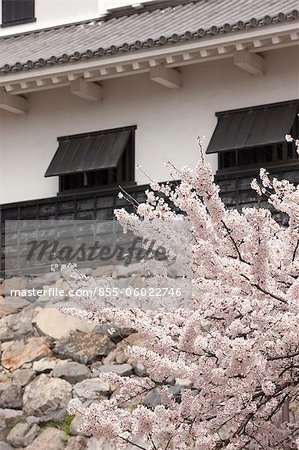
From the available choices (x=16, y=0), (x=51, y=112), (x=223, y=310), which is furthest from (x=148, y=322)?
(x=16, y=0)

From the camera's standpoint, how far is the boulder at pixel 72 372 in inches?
636

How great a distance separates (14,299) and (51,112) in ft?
7.93

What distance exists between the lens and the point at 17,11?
21.5 meters

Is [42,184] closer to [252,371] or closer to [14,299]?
[14,299]

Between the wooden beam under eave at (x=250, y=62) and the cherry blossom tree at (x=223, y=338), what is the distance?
5.62 meters

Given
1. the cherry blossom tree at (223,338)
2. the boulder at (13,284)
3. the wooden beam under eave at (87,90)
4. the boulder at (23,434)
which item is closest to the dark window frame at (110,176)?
the wooden beam under eave at (87,90)

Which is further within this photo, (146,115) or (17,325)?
(146,115)

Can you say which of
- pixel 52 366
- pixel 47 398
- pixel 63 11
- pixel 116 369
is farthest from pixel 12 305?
pixel 63 11

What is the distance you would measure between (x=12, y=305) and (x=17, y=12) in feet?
18.2

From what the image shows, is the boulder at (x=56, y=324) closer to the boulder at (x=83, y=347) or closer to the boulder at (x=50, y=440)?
the boulder at (x=83, y=347)

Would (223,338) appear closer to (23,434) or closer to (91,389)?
(91,389)

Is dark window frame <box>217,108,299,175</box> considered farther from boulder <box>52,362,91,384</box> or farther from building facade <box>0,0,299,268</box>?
boulder <box>52,362,91,384</box>

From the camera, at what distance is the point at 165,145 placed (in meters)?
17.4

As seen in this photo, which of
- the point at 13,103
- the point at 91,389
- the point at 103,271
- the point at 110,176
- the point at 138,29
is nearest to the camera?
the point at 91,389
